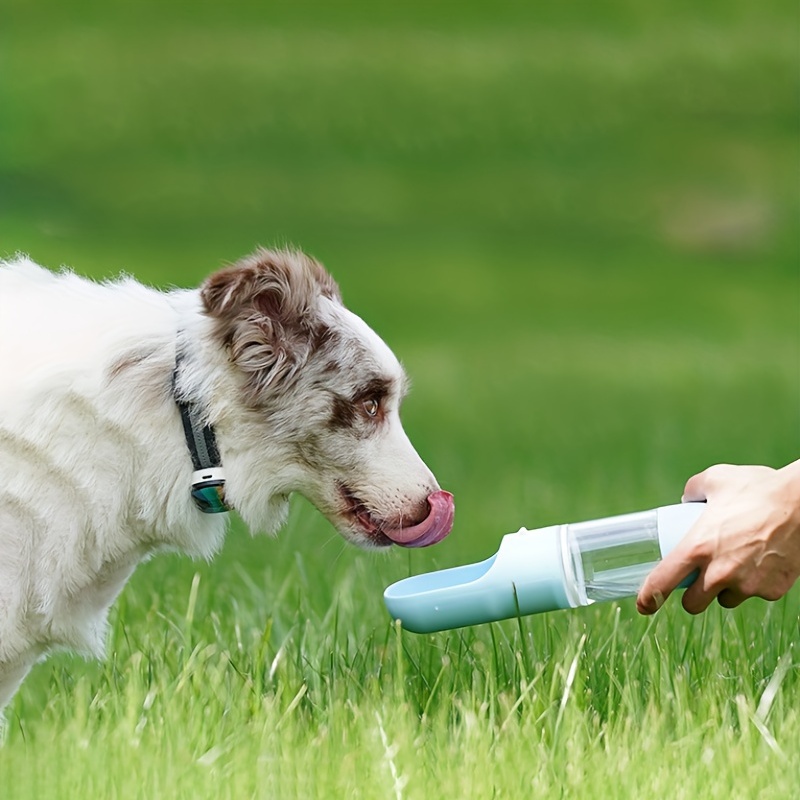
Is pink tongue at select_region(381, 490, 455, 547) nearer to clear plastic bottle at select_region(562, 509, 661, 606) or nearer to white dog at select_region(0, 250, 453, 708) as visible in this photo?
white dog at select_region(0, 250, 453, 708)

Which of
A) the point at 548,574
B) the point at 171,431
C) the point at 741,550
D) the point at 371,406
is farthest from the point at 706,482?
the point at 171,431

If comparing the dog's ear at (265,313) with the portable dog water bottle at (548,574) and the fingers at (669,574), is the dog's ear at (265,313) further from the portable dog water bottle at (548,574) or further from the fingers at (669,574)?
the fingers at (669,574)

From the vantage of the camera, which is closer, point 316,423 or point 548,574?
point 548,574

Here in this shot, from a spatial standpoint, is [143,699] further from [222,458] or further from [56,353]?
[56,353]

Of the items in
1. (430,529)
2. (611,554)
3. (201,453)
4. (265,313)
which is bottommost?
(611,554)

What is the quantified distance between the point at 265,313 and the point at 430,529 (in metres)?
0.70

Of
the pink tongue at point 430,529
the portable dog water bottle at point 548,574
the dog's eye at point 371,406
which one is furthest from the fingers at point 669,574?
the dog's eye at point 371,406

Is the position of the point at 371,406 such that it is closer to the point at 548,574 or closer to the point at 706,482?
the point at 548,574

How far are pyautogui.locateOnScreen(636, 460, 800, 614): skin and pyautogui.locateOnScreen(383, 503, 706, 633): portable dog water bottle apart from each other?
0.51 feet

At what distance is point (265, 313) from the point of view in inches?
143

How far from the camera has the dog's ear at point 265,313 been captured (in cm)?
357

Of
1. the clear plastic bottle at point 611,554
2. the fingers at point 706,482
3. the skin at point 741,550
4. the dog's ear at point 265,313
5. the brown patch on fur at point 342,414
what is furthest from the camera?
the brown patch on fur at point 342,414

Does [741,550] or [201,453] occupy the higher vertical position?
[201,453]

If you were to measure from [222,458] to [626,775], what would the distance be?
1.27 meters
